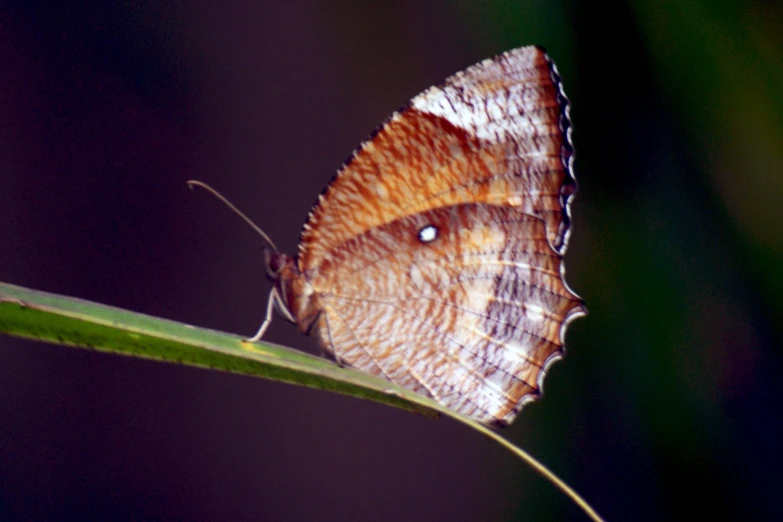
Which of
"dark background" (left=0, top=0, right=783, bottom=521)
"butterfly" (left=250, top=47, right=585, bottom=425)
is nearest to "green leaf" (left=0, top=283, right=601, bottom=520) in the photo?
"butterfly" (left=250, top=47, right=585, bottom=425)

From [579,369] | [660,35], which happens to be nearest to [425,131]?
[660,35]

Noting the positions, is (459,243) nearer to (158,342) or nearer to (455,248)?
(455,248)

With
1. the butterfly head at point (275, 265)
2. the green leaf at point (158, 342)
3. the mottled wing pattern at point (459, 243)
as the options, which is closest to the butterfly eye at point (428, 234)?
the mottled wing pattern at point (459, 243)

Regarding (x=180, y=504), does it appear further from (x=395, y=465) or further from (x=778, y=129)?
(x=778, y=129)

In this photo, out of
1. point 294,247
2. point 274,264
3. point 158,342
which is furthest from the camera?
point 294,247

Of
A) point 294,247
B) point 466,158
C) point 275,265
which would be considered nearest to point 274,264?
point 275,265

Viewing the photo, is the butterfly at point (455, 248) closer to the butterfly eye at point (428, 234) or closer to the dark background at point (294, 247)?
the butterfly eye at point (428, 234)

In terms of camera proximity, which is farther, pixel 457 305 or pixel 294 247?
pixel 294 247

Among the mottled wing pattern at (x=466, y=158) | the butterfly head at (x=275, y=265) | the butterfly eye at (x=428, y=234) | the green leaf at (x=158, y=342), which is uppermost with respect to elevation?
the mottled wing pattern at (x=466, y=158)
